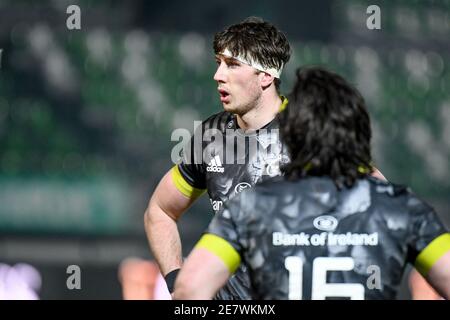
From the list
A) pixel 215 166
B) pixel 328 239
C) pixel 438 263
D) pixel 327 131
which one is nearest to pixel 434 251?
pixel 438 263

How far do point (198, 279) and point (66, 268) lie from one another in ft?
17.1

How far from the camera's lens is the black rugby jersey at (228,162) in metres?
4.11

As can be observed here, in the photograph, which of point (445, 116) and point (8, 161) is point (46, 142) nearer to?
point (8, 161)

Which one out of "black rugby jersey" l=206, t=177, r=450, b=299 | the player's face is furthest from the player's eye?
"black rugby jersey" l=206, t=177, r=450, b=299

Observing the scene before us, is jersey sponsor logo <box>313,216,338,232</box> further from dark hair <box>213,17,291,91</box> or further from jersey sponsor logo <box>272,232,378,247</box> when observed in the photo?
dark hair <box>213,17,291,91</box>

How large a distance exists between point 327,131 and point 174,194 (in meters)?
1.74

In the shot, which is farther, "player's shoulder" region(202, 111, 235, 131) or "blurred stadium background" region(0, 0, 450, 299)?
"blurred stadium background" region(0, 0, 450, 299)

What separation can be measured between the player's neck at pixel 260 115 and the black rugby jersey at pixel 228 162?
0.03 meters

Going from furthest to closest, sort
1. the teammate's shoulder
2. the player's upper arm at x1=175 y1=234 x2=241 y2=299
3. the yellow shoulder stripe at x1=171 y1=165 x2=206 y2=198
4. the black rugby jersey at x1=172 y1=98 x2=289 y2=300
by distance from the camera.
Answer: the yellow shoulder stripe at x1=171 y1=165 x2=206 y2=198 < the black rugby jersey at x1=172 y1=98 x2=289 y2=300 < the teammate's shoulder < the player's upper arm at x1=175 y1=234 x2=241 y2=299

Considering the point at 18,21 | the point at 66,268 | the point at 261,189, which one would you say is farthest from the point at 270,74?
the point at 18,21

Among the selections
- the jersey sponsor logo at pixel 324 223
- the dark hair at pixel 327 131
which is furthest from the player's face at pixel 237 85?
the jersey sponsor logo at pixel 324 223

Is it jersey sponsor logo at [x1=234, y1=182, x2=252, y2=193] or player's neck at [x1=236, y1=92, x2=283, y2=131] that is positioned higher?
player's neck at [x1=236, y1=92, x2=283, y2=131]

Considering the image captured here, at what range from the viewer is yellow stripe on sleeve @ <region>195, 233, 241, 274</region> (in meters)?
2.76

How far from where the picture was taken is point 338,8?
330 inches
